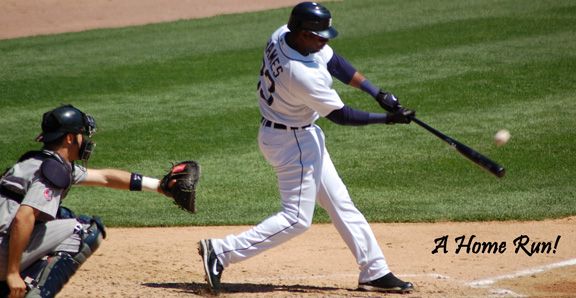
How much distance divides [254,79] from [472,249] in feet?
20.0

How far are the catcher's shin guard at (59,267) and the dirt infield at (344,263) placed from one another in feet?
2.15

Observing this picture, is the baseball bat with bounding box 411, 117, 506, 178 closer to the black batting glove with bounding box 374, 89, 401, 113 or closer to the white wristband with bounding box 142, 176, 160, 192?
the black batting glove with bounding box 374, 89, 401, 113

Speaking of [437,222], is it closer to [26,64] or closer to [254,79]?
[254,79]

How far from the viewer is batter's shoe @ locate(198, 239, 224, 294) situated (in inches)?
222

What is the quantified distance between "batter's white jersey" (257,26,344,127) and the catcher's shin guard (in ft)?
4.18

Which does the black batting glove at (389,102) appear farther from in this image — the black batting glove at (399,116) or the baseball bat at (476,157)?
the baseball bat at (476,157)

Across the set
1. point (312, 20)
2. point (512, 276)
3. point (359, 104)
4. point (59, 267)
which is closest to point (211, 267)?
point (59, 267)

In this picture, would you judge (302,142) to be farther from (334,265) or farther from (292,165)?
(334,265)

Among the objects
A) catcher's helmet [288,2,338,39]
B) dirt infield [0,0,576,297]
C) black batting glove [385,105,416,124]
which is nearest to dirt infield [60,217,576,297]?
dirt infield [0,0,576,297]

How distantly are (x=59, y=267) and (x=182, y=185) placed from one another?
84cm

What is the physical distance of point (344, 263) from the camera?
6715mm

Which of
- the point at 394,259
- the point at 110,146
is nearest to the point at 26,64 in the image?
the point at 110,146

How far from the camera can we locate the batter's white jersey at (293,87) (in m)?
5.45

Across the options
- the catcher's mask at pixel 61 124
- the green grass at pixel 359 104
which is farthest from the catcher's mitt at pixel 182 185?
the green grass at pixel 359 104
